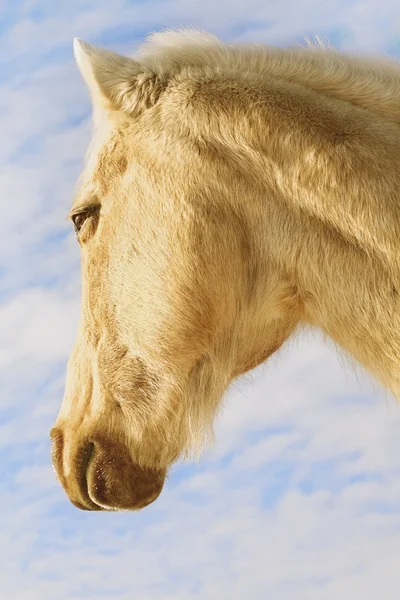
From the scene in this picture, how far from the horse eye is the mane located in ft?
1.89

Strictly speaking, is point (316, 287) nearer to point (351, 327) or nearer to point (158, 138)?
point (351, 327)

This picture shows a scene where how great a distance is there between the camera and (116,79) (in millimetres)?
2723

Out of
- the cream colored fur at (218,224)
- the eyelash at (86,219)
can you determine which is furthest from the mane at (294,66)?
the eyelash at (86,219)

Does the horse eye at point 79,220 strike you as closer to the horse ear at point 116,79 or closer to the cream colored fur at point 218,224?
the cream colored fur at point 218,224

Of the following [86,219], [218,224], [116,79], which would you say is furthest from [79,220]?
[218,224]

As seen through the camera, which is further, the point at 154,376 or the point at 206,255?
the point at 154,376

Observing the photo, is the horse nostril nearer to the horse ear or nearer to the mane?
the horse ear

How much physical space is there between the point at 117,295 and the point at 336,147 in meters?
0.94

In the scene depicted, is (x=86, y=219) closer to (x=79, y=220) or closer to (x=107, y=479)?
(x=79, y=220)

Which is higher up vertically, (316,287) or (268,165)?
(268,165)

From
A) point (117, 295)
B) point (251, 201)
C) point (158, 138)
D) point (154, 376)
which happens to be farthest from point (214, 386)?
point (158, 138)

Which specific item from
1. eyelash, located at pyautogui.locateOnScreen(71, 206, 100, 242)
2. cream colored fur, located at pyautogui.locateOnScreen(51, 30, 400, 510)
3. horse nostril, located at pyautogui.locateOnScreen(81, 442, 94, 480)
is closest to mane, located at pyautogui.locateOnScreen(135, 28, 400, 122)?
cream colored fur, located at pyautogui.locateOnScreen(51, 30, 400, 510)

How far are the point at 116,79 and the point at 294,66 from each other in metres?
0.60

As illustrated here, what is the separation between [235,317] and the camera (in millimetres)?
2680
